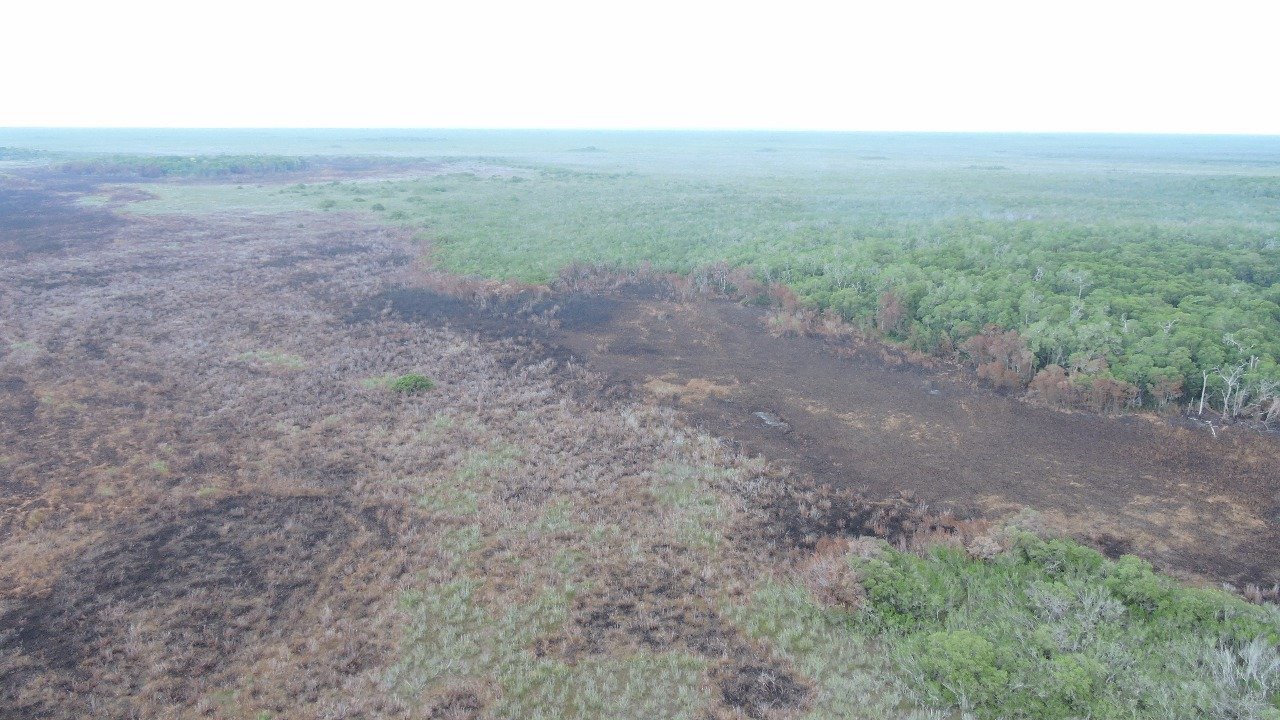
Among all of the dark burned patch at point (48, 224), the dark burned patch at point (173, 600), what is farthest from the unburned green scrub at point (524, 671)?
the dark burned patch at point (48, 224)

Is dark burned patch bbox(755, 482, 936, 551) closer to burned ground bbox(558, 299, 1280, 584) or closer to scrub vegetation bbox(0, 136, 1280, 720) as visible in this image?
scrub vegetation bbox(0, 136, 1280, 720)

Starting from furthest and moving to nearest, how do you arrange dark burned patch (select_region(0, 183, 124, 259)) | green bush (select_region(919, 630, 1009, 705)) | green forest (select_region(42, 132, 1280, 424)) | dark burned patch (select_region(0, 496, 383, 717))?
dark burned patch (select_region(0, 183, 124, 259)), green forest (select_region(42, 132, 1280, 424)), dark burned patch (select_region(0, 496, 383, 717)), green bush (select_region(919, 630, 1009, 705))

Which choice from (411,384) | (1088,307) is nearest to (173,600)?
(411,384)

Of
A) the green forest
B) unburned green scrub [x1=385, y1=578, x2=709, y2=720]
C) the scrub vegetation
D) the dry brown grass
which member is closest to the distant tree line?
the green forest

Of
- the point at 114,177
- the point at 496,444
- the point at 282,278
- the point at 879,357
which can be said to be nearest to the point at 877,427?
the point at 879,357

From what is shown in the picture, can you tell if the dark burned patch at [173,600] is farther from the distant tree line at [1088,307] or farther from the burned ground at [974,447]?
the distant tree line at [1088,307]

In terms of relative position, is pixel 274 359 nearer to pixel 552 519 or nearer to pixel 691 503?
pixel 552 519
